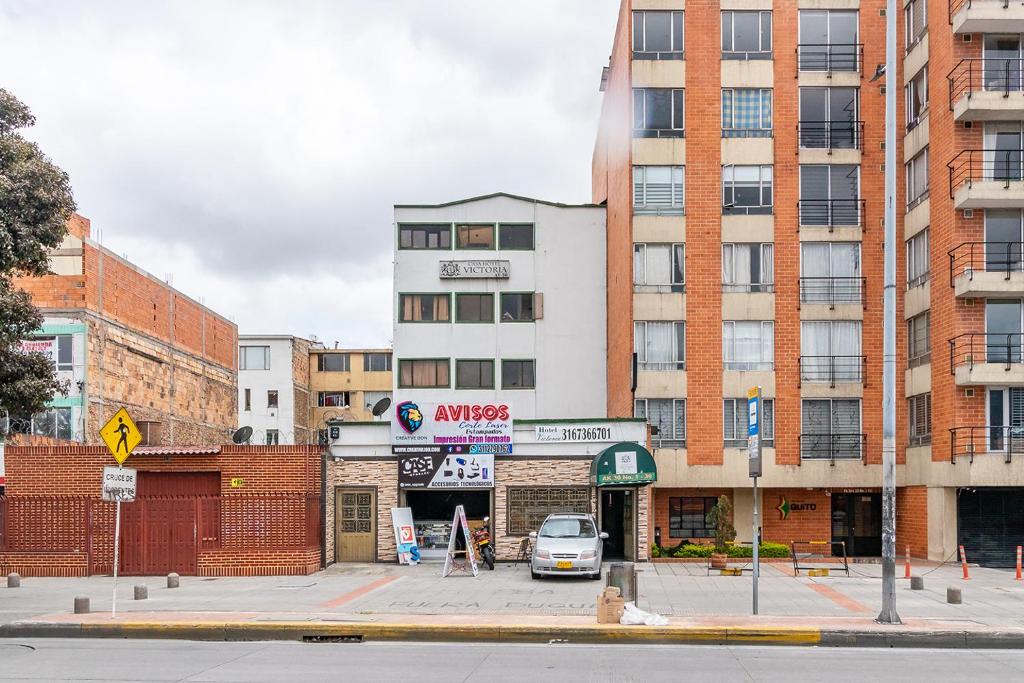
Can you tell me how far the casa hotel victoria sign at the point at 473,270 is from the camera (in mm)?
46781

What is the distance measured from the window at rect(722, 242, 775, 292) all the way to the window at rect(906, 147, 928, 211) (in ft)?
16.9

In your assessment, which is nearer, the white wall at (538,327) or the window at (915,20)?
the window at (915,20)

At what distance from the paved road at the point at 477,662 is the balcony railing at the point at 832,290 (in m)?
23.9

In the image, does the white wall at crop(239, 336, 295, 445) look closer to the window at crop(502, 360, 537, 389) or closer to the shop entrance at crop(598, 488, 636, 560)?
the window at crop(502, 360, 537, 389)

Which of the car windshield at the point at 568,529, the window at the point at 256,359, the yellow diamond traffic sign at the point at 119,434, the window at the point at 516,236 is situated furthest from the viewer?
the window at the point at 256,359

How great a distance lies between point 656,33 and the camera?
41.2m

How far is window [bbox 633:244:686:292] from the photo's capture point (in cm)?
4044

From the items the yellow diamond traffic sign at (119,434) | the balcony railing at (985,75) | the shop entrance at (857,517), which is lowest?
the shop entrance at (857,517)

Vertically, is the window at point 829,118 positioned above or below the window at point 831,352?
above

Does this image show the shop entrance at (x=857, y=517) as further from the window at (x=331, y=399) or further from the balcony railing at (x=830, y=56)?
the window at (x=331, y=399)

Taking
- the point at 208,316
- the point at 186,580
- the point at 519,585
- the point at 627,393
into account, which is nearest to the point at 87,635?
the point at 186,580

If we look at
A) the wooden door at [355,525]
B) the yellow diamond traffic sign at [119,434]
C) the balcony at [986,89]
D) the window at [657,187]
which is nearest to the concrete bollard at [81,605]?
the yellow diamond traffic sign at [119,434]

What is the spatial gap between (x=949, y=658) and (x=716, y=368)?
77.6 feet

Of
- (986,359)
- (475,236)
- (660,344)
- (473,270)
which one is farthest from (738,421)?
(475,236)
